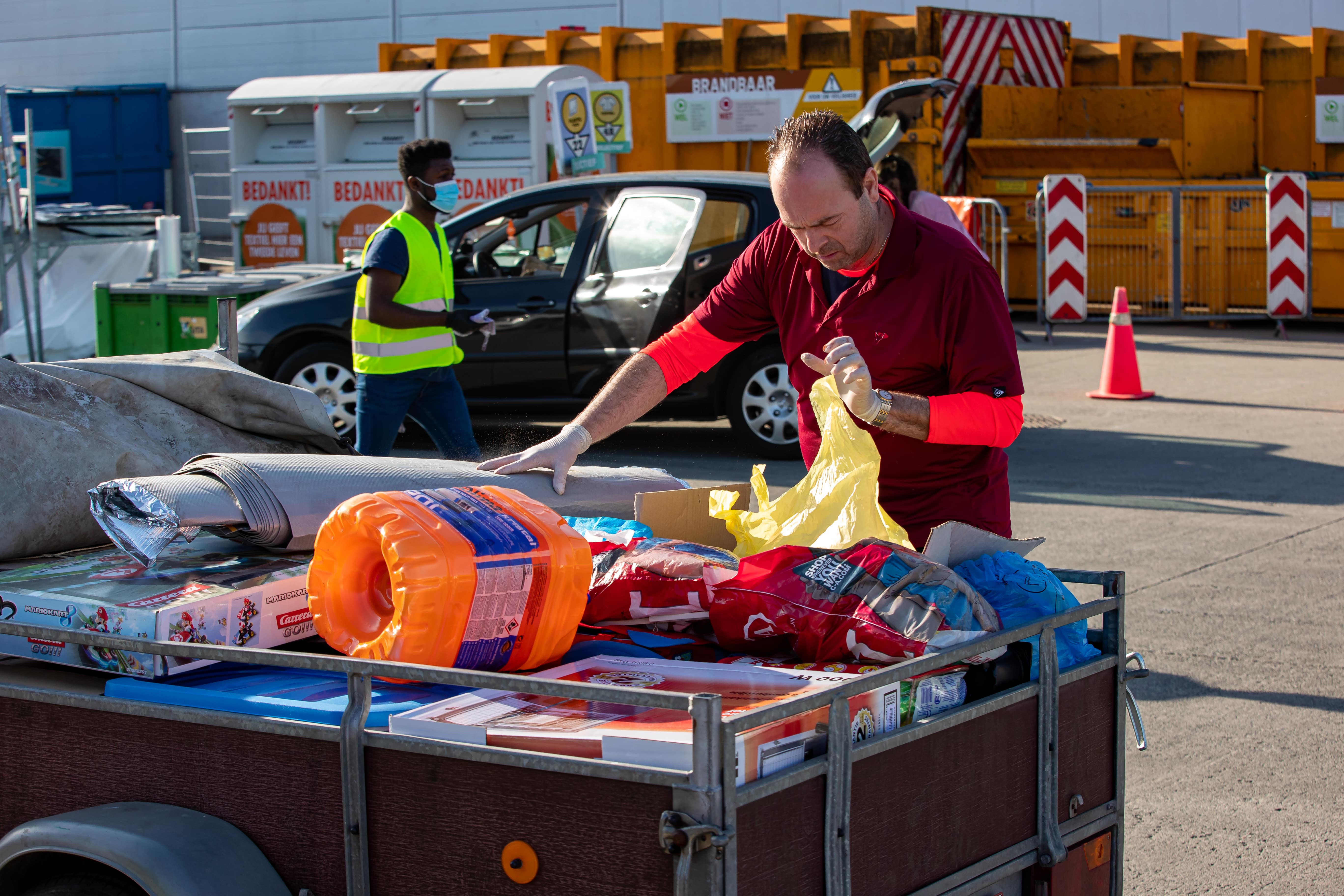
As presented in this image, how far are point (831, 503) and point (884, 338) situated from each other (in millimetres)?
426

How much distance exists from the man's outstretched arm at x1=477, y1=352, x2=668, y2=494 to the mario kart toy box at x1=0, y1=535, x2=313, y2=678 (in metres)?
0.58

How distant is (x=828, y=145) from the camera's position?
111 inches

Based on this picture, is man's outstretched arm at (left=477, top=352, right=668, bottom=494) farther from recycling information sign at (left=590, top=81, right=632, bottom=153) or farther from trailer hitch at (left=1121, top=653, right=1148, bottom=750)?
recycling information sign at (left=590, top=81, right=632, bottom=153)

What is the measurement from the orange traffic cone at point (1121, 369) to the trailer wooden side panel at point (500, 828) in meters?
10.6

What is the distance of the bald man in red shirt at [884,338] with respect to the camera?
2.82 meters

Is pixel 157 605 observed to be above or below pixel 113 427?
below

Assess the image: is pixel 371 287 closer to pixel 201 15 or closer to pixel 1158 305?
pixel 1158 305

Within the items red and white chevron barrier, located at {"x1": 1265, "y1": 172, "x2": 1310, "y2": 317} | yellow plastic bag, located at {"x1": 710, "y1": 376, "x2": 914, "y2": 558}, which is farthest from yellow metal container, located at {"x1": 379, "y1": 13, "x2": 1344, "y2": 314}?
yellow plastic bag, located at {"x1": 710, "y1": 376, "x2": 914, "y2": 558}

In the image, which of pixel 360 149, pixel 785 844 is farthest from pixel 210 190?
pixel 785 844

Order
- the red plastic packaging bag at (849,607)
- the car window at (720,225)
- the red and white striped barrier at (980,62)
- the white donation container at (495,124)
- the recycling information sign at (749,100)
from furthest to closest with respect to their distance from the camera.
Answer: the red and white striped barrier at (980,62) < the recycling information sign at (749,100) < the white donation container at (495,124) < the car window at (720,225) < the red plastic packaging bag at (849,607)

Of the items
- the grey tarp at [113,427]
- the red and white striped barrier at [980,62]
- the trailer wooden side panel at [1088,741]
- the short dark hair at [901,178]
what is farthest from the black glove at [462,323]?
the red and white striped barrier at [980,62]

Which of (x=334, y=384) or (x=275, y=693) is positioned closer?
→ (x=275, y=693)

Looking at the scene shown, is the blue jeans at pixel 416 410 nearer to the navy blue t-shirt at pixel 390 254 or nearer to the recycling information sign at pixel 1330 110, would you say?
the navy blue t-shirt at pixel 390 254

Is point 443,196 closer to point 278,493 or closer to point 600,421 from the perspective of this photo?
point 600,421
